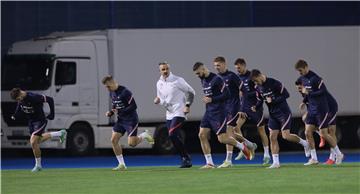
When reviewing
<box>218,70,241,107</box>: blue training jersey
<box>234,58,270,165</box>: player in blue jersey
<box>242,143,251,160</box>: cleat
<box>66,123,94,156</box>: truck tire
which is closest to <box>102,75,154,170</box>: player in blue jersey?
<box>218,70,241,107</box>: blue training jersey

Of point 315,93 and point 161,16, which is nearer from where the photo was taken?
point 315,93

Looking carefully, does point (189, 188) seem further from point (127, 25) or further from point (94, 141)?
point (127, 25)

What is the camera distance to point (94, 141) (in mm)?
35344

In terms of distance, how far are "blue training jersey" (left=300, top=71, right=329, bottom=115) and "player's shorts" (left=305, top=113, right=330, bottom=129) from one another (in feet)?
0.23

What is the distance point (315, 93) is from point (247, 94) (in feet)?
7.72

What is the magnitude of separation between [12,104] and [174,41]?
512cm

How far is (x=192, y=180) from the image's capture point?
21.4m

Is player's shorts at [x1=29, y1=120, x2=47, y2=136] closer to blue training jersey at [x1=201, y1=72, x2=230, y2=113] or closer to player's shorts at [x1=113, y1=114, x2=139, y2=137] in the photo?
player's shorts at [x1=113, y1=114, x2=139, y2=137]

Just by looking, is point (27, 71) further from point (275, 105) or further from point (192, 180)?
point (192, 180)

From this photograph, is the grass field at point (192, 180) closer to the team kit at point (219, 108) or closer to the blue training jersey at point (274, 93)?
the team kit at point (219, 108)

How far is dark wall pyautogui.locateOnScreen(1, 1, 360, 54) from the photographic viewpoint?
38.4 meters

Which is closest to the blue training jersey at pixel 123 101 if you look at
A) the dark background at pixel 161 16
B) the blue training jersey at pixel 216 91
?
the blue training jersey at pixel 216 91

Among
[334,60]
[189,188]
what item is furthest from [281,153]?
[189,188]

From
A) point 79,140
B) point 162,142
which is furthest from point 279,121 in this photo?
point 162,142
